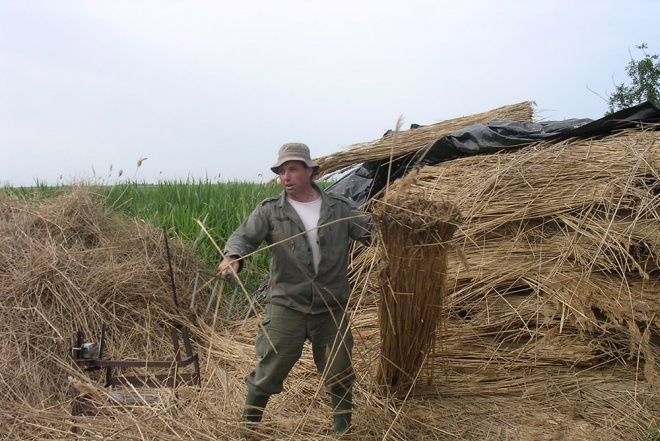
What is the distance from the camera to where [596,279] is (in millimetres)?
3730

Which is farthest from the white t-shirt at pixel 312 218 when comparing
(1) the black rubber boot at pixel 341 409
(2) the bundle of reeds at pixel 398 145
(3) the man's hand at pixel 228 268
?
(2) the bundle of reeds at pixel 398 145

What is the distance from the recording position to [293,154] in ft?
9.08

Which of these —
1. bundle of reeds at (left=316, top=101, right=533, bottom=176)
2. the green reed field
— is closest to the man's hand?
bundle of reeds at (left=316, top=101, right=533, bottom=176)

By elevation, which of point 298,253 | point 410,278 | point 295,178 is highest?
point 295,178

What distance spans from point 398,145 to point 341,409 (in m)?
2.91

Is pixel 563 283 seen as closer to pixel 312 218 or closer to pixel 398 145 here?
pixel 312 218

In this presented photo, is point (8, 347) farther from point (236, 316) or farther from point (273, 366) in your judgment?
point (273, 366)

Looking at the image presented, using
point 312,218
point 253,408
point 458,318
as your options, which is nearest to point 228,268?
point 312,218

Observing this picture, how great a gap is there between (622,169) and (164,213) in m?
4.84

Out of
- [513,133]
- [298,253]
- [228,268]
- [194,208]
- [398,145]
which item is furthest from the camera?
[194,208]

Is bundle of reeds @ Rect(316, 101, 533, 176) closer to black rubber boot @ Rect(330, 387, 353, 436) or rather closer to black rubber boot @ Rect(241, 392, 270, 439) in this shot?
black rubber boot @ Rect(330, 387, 353, 436)

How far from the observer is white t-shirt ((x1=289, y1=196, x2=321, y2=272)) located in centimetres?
280

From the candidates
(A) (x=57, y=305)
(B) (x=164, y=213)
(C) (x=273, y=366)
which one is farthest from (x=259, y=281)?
(C) (x=273, y=366)

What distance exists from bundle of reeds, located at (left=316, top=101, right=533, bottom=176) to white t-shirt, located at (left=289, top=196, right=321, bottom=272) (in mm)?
2226
